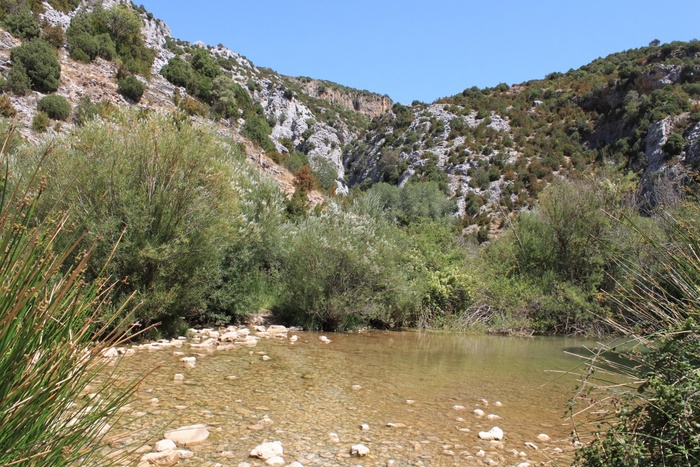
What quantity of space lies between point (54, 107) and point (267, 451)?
26.8m

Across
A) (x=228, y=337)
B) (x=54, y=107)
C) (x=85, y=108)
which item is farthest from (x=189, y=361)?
(x=85, y=108)

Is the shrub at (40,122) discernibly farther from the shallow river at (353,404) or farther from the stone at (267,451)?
the stone at (267,451)

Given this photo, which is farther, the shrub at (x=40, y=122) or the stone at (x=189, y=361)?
the shrub at (x=40, y=122)

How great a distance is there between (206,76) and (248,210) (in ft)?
104

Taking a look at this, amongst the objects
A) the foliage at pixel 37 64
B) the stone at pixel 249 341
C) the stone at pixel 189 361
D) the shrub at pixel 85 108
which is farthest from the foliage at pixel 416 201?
the stone at pixel 189 361

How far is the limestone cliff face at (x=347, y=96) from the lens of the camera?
348ft

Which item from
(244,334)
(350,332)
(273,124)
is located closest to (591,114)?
(273,124)

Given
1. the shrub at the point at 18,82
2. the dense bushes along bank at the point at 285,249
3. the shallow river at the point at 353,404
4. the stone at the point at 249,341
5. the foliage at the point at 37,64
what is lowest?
the stone at the point at 249,341

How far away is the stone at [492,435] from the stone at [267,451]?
264cm

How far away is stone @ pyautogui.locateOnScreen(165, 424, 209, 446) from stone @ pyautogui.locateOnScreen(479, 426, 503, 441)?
3464 millimetres

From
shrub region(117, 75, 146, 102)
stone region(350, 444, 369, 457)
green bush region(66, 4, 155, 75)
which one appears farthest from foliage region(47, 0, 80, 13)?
stone region(350, 444, 369, 457)

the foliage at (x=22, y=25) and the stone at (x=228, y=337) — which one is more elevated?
the foliage at (x=22, y=25)

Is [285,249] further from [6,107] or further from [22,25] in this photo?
[22,25]

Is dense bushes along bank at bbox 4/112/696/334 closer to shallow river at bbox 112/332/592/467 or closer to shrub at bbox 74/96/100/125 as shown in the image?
shallow river at bbox 112/332/592/467
